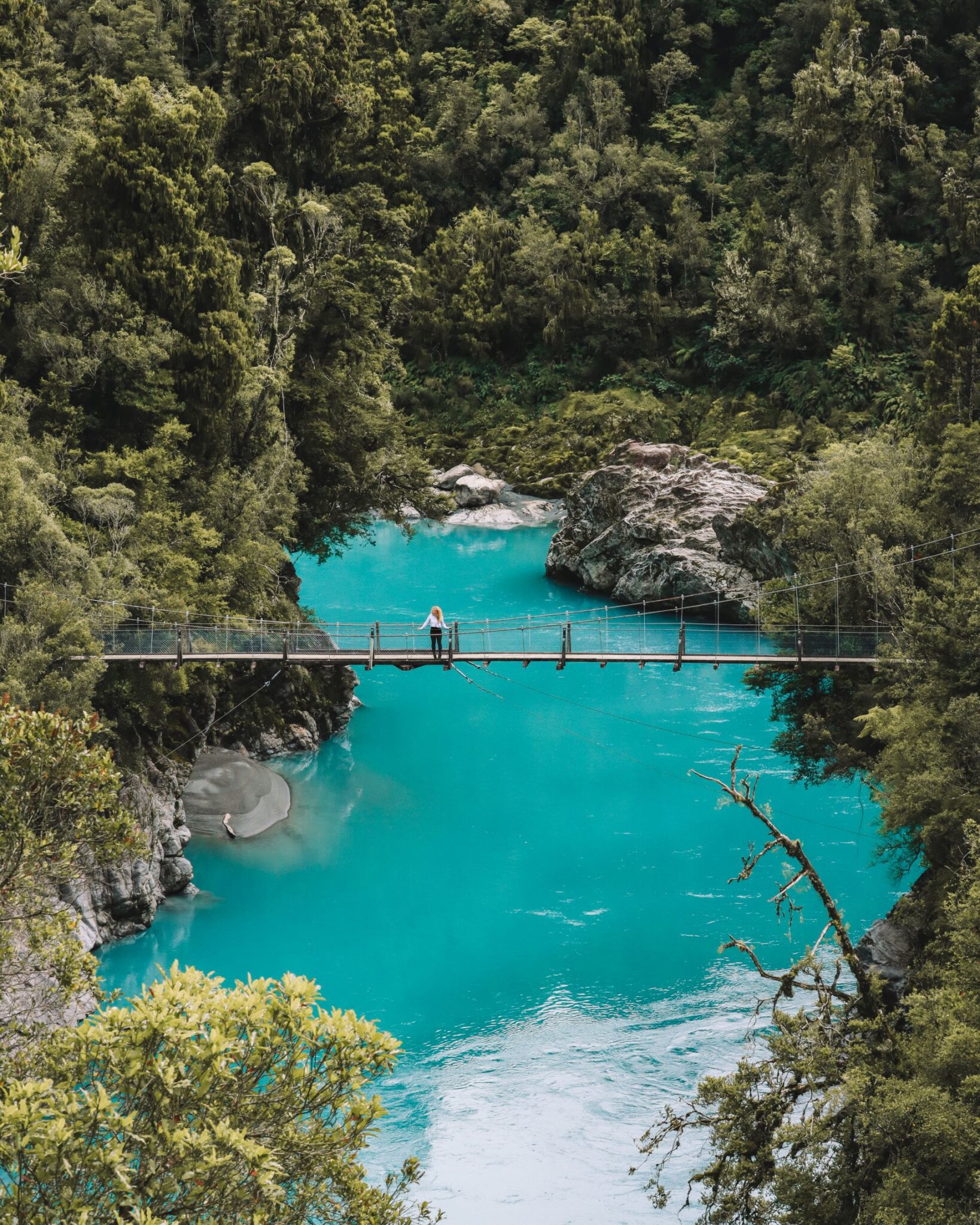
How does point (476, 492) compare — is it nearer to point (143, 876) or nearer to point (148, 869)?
point (148, 869)

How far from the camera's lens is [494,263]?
143 ft

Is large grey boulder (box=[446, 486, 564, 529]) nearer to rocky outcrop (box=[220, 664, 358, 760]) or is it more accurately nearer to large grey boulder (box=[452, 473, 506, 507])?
large grey boulder (box=[452, 473, 506, 507])

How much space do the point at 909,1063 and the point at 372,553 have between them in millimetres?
29238

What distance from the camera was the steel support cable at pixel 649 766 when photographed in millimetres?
19203

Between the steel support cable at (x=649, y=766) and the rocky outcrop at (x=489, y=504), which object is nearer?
the steel support cable at (x=649, y=766)

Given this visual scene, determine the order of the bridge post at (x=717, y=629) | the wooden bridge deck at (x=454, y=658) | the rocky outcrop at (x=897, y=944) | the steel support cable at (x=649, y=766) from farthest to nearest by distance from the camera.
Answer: the steel support cable at (x=649, y=766)
the bridge post at (x=717, y=629)
the wooden bridge deck at (x=454, y=658)
the rocky outcrop at (x=897, y=944)

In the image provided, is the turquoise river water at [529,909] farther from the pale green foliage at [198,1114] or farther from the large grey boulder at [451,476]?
the large grey boulder at [451,476]

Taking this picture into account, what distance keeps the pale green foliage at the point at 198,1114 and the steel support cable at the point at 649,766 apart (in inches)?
370

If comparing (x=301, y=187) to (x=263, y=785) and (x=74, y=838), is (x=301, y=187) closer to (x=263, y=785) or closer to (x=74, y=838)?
(x=263, y=785)

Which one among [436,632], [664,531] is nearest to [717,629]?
[436,632]

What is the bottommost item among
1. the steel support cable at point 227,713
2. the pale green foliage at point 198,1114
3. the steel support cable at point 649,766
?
the steel support cable at point 649,766

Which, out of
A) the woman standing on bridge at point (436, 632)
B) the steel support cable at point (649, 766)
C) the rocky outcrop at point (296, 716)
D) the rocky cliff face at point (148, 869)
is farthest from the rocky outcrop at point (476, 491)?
the woman standing on bridge at point (436, 632)

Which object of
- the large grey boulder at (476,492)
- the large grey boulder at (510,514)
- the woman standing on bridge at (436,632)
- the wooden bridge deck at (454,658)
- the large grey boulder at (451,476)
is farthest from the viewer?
the large grey boulder at (451,476)

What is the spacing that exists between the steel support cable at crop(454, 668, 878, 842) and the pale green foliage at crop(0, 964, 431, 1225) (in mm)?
9400
